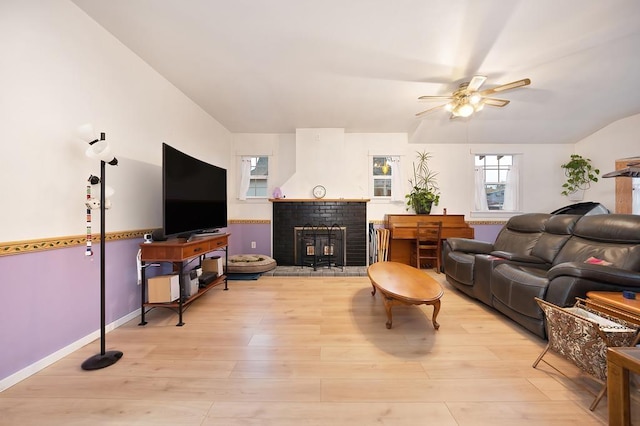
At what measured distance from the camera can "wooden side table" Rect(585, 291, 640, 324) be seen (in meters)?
1.33

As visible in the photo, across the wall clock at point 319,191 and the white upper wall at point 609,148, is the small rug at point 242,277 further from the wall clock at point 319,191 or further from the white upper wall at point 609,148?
the white upper wall at point 609,148

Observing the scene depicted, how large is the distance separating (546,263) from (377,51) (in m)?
2.86

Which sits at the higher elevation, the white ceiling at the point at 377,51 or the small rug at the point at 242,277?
the white ceiling at the point at 377,51

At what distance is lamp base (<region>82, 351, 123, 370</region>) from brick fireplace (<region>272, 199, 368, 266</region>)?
9.27 ft

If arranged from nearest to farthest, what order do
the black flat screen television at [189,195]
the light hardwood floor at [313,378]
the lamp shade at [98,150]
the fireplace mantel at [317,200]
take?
the light hardwood floor at [313,378] < the lamp shade at [98,150] < the black flat screen television at [189,195] < the fireplace mantel at [317,200]

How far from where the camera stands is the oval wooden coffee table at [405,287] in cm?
185

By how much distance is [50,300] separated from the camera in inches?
62.7

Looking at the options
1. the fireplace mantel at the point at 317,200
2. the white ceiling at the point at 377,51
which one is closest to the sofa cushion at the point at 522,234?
the white ceiling at the point at 377,51

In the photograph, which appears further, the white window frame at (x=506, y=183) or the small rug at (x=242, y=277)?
the white window frame at (x=506, y=183)

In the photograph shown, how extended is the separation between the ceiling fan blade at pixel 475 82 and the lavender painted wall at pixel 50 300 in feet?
12.9

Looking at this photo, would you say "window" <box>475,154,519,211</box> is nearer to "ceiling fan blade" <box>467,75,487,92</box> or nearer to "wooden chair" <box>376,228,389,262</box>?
"wooden chair" <box>376,228,389,262</box>

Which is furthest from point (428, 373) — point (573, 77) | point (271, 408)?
point (573, 77)

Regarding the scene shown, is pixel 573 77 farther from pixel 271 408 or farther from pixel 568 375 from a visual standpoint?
pixel 271 408

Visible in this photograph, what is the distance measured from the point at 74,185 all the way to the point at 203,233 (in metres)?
1.41
